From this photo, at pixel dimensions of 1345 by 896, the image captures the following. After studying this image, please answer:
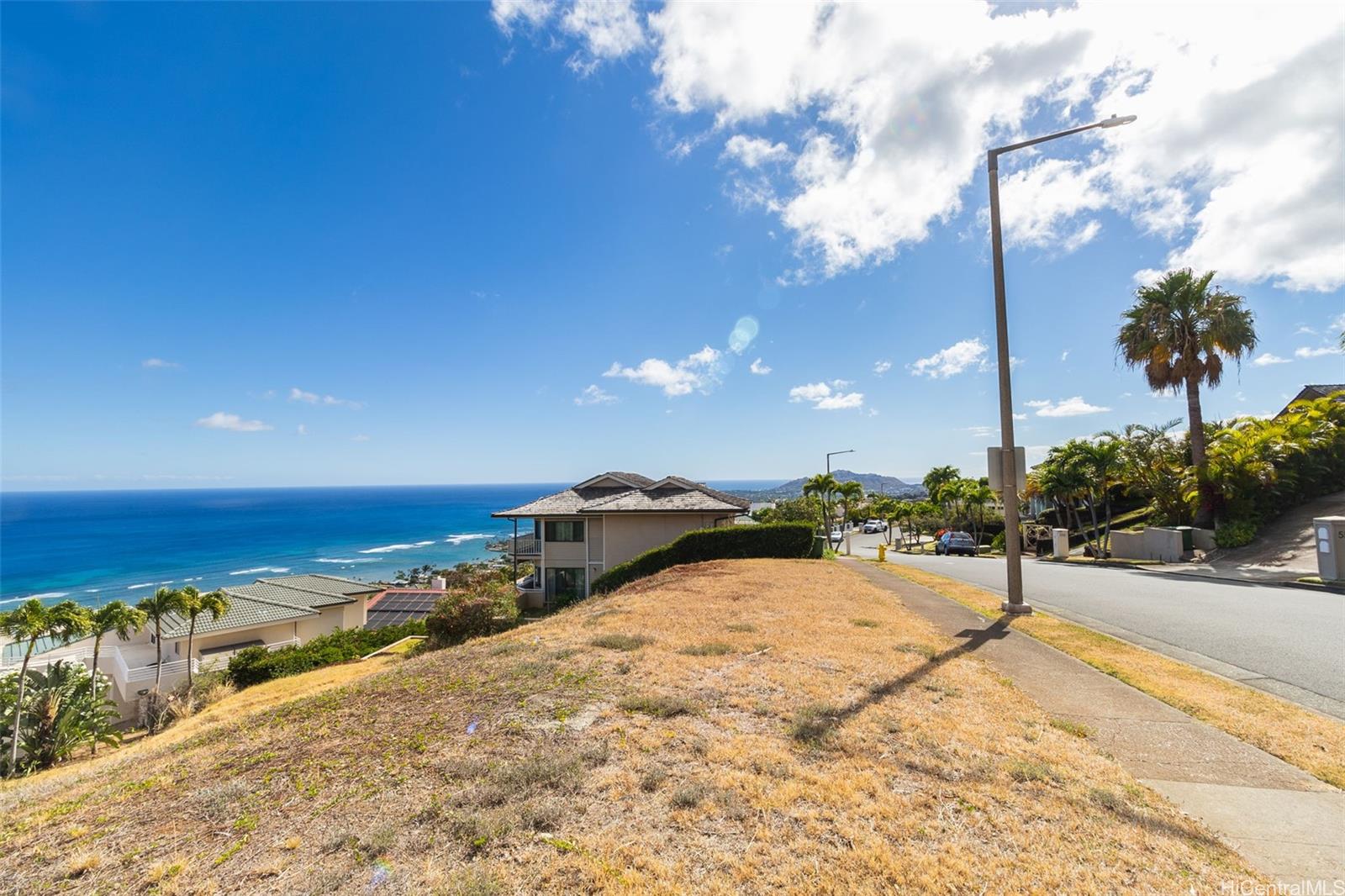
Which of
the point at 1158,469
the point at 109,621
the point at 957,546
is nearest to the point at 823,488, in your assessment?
the point at 957,546

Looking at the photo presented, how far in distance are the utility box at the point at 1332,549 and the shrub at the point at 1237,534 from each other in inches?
260

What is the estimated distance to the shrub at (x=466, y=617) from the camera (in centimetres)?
1734

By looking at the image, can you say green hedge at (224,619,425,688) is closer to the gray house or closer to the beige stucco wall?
the gray house

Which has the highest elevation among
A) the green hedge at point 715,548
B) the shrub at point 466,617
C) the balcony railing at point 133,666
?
the green hedge at point 715,548

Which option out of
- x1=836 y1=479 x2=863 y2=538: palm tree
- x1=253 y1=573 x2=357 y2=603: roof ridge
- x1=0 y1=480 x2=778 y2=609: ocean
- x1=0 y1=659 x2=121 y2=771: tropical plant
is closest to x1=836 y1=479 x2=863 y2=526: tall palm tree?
x1=836 y1=479 x2=863 y2=538: palm tree

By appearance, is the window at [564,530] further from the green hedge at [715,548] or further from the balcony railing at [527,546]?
the green hedge at [715,548]

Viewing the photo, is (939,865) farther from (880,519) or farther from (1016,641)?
(880,519)

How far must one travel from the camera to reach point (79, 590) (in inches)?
2238

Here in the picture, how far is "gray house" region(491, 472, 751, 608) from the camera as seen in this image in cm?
2420

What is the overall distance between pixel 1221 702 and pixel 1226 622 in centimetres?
547

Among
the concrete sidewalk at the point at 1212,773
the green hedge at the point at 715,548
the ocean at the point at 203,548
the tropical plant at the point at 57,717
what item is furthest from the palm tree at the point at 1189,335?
the ocean at the point at 203,548

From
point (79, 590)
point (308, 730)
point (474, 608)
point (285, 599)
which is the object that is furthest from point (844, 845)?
point (79, 590)

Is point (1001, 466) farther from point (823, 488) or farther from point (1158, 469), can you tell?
point (823, 488)

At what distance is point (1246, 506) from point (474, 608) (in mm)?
28948
